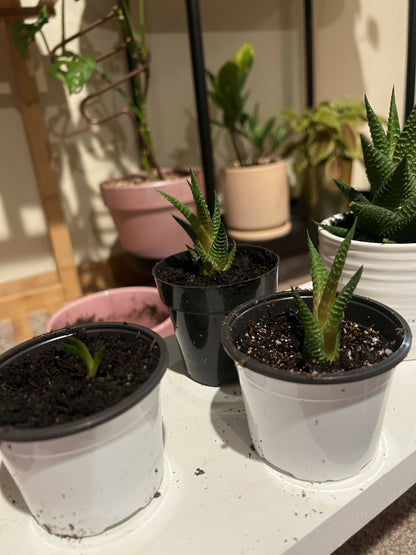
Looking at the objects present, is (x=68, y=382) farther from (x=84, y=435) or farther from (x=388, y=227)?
(x=388, y=227)

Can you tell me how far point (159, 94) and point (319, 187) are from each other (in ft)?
2.01

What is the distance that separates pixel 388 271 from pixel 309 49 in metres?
1.28

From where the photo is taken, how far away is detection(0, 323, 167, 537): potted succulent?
383mm

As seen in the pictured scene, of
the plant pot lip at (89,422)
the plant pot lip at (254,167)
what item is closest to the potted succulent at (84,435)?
the plant pot lip at (89,422)

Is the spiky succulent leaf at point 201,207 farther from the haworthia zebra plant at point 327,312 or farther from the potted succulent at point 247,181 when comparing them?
the potted succulent at point 247,181

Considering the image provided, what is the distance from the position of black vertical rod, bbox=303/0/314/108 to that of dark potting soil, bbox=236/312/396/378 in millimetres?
1310

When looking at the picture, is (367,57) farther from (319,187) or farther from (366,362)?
(366,362)

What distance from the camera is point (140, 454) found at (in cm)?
43

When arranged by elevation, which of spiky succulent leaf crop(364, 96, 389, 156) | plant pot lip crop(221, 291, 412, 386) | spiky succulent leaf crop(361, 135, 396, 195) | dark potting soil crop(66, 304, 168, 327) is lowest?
dark potting soil crop(66, 304, 168, 327)

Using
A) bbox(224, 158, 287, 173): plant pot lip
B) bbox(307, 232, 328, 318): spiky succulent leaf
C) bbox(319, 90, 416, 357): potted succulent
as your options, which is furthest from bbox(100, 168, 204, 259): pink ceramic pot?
bbox(307, 232, 328, 318): spiky succulent leaf

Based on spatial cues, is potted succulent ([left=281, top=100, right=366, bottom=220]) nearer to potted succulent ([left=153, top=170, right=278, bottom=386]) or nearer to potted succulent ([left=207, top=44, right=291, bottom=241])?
potted succulent ([left=207, top=44, right=291, bottom=241])

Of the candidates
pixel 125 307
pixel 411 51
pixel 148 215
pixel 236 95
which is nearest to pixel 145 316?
pixel 125 307

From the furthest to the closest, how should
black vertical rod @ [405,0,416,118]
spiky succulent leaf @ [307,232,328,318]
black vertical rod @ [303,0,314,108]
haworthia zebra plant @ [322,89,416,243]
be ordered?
black vertical rod @ [303,0,314,108] → black vertical rod @ [405,0,416,118] → haworthia zebra plant @ [322,89,416,243] → spiky succulent leaf @ [307,232,328,318]

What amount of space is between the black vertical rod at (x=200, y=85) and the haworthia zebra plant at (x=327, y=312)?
0.62 meters
